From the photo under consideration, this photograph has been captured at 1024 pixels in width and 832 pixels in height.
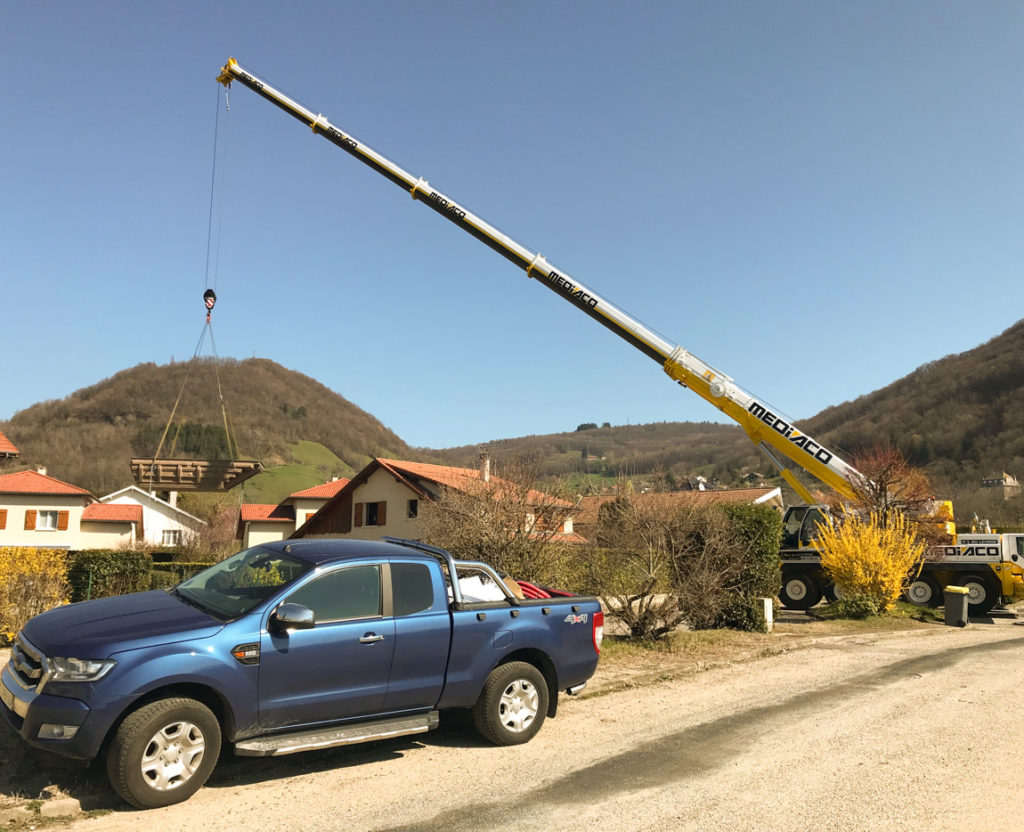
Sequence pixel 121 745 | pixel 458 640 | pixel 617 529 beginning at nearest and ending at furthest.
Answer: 1. pixel 121 745
2. pixel 458 640
3. pixel 617 529

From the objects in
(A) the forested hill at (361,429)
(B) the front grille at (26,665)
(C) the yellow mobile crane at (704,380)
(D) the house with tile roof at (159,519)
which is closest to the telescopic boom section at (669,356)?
(C) the yellow mobile crane at (704,380)

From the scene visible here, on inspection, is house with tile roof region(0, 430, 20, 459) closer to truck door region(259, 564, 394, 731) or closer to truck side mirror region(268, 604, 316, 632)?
truck door region(259, 564, 394, 731)

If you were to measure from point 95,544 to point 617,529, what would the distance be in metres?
50.6

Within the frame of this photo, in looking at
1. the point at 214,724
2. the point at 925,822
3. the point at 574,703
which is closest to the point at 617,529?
the point at 574,703

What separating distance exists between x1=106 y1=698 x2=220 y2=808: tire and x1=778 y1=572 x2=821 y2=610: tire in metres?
19.0

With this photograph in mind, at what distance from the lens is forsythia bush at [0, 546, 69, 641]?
1073 cm

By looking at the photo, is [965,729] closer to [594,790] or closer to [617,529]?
[594,790]

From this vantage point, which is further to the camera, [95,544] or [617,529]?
[95,544]

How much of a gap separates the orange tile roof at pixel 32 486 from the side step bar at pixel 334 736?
48.7 meters

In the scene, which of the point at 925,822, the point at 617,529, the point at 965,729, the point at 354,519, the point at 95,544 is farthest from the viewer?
the point at 95,544

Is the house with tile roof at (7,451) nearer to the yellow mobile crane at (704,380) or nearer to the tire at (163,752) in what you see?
the yellow mobile crane at (704,380)

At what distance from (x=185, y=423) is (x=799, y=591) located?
237 ft

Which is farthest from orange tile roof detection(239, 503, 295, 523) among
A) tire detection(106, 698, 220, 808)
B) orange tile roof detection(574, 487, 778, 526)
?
tire detection(106, 698, 220, 808)

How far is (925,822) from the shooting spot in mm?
4953
